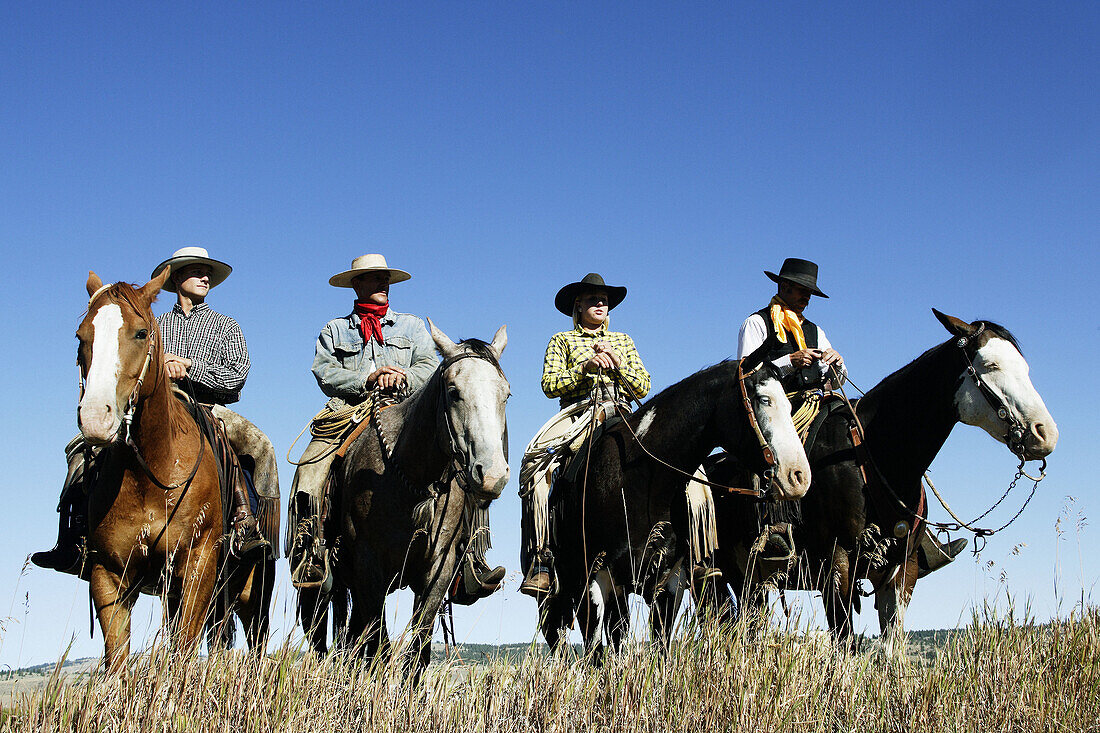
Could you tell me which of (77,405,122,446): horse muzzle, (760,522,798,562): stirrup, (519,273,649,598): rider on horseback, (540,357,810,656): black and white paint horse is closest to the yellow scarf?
(519,273,649,598): rider on horseback

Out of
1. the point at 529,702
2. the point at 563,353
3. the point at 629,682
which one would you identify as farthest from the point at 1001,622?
the point at 563,353

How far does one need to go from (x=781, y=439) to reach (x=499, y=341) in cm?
207

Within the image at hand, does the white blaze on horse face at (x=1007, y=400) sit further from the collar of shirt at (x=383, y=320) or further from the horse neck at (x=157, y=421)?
the horse neck at (x=157, y=421)

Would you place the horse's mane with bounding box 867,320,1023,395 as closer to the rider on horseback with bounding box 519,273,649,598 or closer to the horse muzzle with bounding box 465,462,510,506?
the rider on horseback with bounding box 519,273,649,598

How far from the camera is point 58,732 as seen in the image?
4801 millimetres

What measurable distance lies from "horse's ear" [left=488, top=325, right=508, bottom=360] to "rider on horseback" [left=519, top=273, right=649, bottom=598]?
1.46m

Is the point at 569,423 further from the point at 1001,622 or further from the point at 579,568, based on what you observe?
the point at 1001,622

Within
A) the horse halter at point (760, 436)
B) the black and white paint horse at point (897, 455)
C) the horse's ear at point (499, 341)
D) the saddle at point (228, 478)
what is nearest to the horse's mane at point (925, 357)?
the black and white paint horse at point (897, 455)

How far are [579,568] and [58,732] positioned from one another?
428 cm

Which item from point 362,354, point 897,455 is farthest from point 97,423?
point 897,455

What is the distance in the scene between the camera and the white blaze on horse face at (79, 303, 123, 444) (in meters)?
6.05

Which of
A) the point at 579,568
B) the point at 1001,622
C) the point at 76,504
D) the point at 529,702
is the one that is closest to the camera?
the point at 529,702

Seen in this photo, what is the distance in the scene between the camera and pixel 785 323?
32.2 ft

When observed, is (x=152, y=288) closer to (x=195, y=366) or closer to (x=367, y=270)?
(x=195, y=366)
